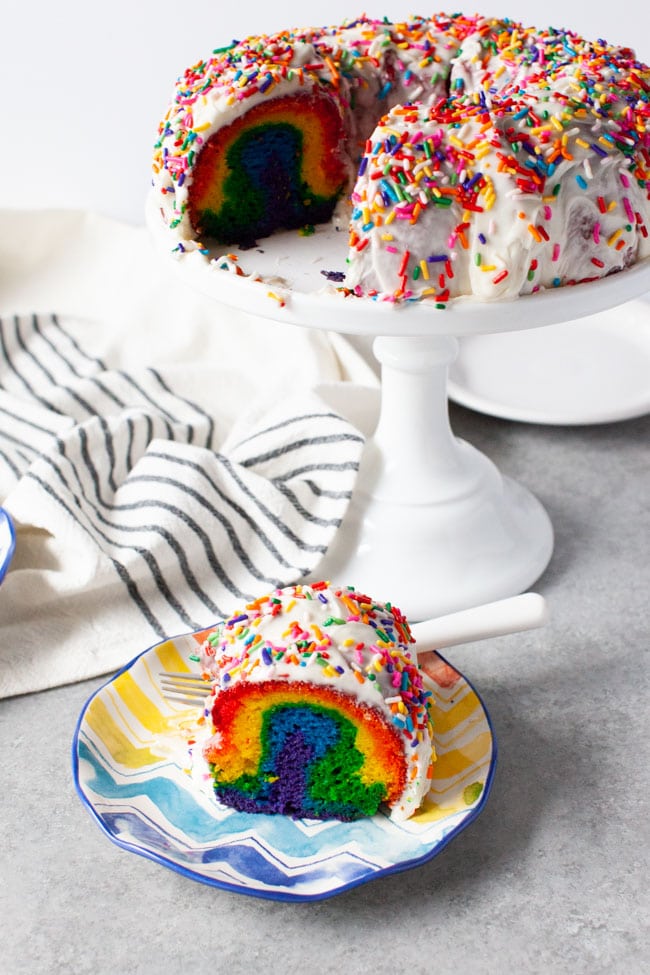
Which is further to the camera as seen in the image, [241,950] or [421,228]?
[421,228]

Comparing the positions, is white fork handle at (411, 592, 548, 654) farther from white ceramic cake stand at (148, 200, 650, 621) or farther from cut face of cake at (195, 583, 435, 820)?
white ceramic cake stand at (148, 200, 650, 621)

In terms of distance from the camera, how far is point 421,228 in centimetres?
140

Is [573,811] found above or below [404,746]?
below

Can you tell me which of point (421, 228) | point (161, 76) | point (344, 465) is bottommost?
point (344, 465)

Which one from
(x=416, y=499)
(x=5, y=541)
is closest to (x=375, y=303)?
(x=416, y=499)

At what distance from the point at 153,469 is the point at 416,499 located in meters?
0.39

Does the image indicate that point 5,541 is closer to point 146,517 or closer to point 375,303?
point 146,517

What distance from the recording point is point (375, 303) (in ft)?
4.70

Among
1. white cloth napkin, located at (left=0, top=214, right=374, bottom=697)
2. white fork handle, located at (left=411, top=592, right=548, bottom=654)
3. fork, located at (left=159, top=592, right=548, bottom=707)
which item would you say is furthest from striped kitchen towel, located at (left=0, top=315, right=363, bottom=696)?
white fork handle, located at (left=411, top=592, right=548, bottom=654)

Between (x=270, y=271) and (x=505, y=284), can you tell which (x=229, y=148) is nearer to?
(x=270, y=271)

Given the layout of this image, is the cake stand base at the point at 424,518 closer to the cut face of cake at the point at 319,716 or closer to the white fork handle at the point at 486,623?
the white fork handle at the point at 486,623

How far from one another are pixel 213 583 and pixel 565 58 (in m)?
0.86

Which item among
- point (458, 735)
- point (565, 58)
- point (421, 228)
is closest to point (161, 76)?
point (565, 58)

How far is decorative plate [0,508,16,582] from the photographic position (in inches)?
60.1
